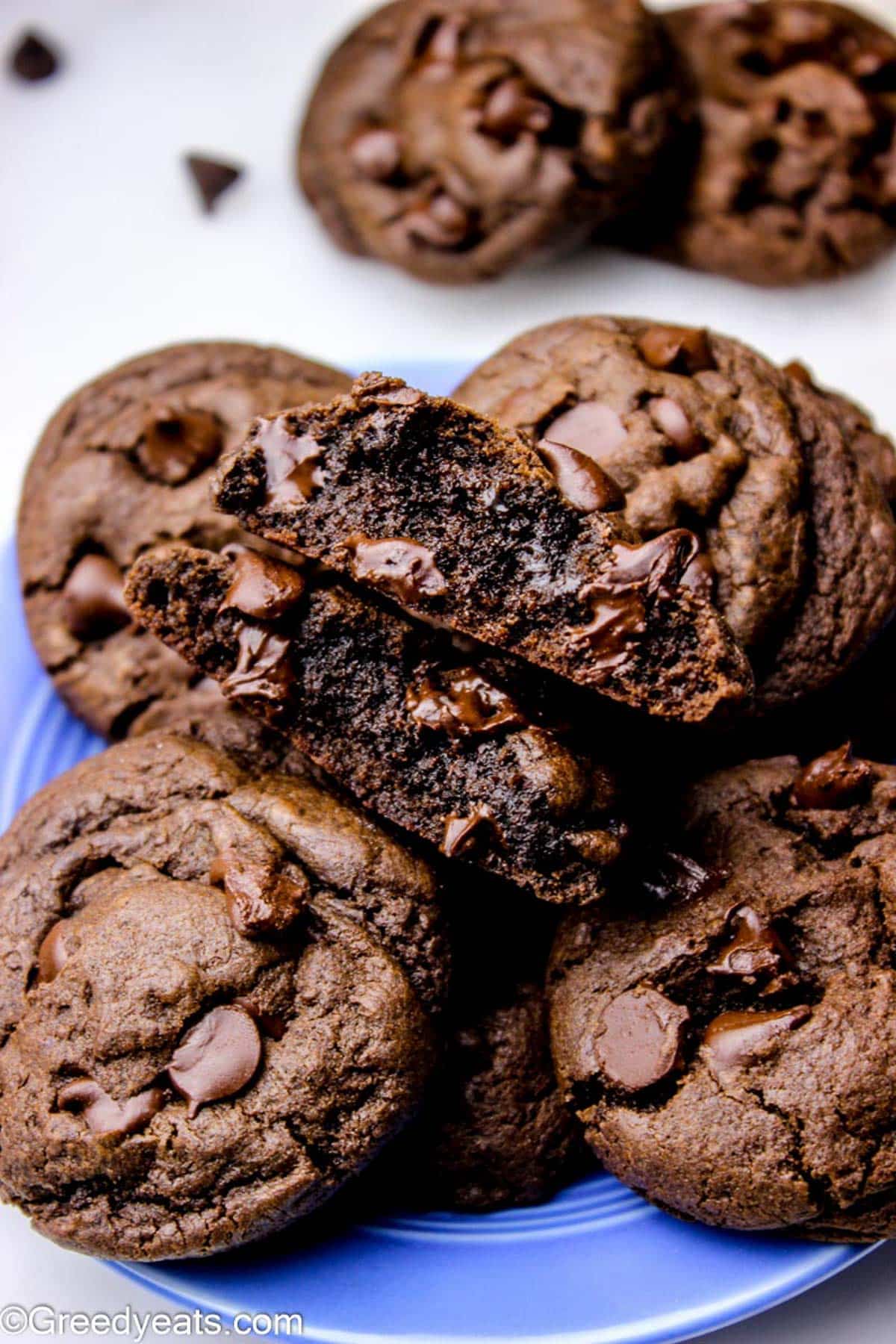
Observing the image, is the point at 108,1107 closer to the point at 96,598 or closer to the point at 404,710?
the point at 404,710

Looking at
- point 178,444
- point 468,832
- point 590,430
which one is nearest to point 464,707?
point 468,832

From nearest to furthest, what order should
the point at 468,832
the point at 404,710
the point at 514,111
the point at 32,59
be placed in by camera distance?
the point at 468,832 → the point at 404,710 → the point at 514,111 → the point at 32,59

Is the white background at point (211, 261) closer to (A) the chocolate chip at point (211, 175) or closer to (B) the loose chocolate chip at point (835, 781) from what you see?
(A) the chocolate chip at point (211, 175)

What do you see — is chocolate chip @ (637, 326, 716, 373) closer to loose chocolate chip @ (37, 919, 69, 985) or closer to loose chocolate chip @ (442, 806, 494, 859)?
loose chocolate chip @ (442, 806, 494, 859)

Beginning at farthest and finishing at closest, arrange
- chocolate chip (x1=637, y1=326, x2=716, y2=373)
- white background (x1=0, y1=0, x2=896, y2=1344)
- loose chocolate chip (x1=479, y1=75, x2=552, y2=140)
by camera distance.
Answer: white background (x1=0, y1=0, x2=896, y2=1344) → loose chocolate chip (x1=479, y1=75, x2=552, y2=140) → chocolate chip (x1=637, y1=326, x2=716, y2=373)

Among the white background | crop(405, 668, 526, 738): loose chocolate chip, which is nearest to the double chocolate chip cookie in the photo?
crop(405, 668, 526, 738): loose chocolate chip

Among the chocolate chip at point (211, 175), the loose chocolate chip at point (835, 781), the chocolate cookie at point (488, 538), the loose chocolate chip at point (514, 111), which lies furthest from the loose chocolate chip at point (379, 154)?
the loose chocolate chip at point (835, 781)

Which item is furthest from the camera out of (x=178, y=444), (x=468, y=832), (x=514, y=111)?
(x=514, y=111)
